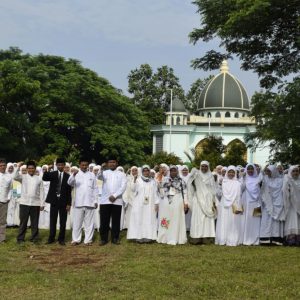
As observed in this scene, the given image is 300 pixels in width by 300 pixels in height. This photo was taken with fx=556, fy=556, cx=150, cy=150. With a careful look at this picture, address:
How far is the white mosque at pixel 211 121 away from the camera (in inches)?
2071

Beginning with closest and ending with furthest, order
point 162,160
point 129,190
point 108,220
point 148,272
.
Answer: point 148,272 < point 108,220 < point 129,190 < point 162,160

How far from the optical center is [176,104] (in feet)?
178

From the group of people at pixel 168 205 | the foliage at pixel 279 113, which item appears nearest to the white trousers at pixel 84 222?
the group of people at pixel 168 205

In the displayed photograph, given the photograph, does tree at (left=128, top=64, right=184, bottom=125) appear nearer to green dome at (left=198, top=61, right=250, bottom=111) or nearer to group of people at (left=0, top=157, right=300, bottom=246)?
green dome at (left=198, top=61, right=250, bottom=111)

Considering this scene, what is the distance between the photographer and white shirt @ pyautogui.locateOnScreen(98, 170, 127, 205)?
10.9 m

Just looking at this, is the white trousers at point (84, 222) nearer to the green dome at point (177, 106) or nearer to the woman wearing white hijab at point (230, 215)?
the woman wearing white hijab at point (230, 215)

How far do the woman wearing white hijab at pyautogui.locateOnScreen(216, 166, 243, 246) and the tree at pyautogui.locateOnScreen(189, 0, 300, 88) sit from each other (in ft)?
7.13

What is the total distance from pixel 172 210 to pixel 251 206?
160 cm

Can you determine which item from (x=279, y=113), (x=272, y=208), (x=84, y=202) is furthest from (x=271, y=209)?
(x=84, y=202)

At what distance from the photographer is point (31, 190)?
10781 millimetres

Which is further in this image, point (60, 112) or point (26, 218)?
point (60, 112)

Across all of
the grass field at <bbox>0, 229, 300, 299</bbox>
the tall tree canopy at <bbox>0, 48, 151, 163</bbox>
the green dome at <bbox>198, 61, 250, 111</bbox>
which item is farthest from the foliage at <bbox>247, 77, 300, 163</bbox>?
the green dome at <bbox>198, 61, 250, 111</bbox>

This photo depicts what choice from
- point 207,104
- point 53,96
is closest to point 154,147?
point 207,104

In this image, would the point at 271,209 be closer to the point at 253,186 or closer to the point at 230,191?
the point at 253,186
